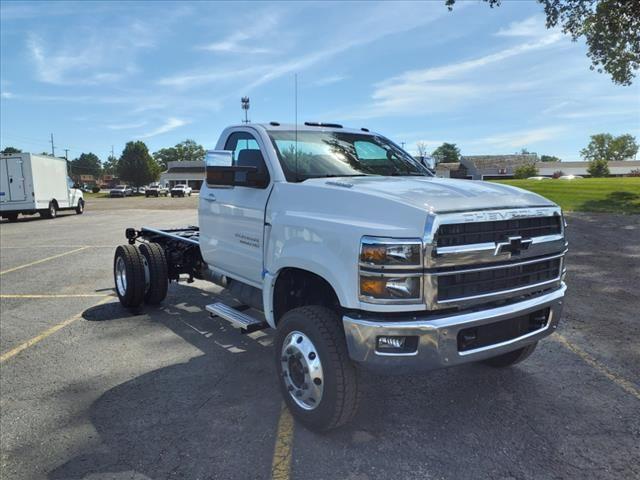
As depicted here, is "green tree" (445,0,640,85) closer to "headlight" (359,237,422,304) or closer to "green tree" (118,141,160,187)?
"headlight" (359,237,422,304)

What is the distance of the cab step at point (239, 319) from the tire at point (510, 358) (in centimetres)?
207

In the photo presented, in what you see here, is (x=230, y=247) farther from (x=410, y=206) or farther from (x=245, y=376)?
(x=410, y=206)

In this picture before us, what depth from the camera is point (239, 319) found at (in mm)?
4320

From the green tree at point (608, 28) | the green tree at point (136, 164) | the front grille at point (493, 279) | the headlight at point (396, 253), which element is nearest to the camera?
the headlight at point (396, 253)

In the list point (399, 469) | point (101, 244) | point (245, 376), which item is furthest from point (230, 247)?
point (101, 244)

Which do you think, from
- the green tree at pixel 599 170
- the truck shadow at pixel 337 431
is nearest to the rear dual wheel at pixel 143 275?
the truck shadow at pixel 337 431

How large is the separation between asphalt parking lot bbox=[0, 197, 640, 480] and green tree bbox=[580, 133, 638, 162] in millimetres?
147575

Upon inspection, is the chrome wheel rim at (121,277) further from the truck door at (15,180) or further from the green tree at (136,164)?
the green tree at (136,164)

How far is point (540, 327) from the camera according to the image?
347 cm

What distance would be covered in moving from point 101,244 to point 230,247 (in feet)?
34.3

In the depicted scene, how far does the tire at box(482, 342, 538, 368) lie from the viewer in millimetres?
4199

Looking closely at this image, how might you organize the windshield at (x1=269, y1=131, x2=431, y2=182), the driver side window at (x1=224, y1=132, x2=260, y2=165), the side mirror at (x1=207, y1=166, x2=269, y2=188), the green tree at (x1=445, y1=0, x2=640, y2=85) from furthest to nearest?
1. the green tree at (x1=445, y1=0, x2=640, y2=85)
2. the driver side window at (x1=224, y1=132, x2=260, y2=165)
3. the windshield at (x1=269, y1=131, x2=431, y2=182)
4. the side mirror at (x1=207, y1=166, x2=269, y2=188)

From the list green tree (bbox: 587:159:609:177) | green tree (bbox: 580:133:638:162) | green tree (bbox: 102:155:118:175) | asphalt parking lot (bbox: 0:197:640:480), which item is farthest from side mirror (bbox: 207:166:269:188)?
green tree (bbox: 102:155:118:175)

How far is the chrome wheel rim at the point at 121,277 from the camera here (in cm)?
682
